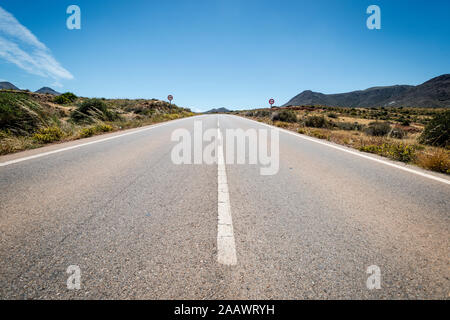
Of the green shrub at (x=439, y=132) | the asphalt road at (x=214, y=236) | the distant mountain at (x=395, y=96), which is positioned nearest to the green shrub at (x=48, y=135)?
the asphalt road at (x=214, y=236)

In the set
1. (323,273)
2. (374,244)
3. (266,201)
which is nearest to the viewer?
(323,273)

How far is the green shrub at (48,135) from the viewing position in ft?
19.9

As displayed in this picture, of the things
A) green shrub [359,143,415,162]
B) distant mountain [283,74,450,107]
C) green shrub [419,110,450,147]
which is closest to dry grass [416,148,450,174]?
green shrub [359,143,415,162]

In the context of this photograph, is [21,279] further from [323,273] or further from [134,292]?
[323,273]

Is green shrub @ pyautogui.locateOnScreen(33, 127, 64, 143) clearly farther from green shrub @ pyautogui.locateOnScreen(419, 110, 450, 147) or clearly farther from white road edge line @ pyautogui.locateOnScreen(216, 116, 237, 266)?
green shrub @ pyautogui.locateOnScreen(419, 110, 450, 147)

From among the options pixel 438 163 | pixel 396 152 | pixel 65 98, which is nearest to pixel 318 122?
pixel 396 152

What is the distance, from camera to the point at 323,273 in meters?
1.35

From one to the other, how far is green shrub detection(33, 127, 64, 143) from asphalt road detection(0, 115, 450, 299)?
11.8ft

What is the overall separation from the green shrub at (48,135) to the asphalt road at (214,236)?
3583 mm

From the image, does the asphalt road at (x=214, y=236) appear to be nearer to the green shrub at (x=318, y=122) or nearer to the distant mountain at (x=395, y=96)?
the green shrub at (x=318, y=122)

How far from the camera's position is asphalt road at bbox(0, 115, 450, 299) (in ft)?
4.03
